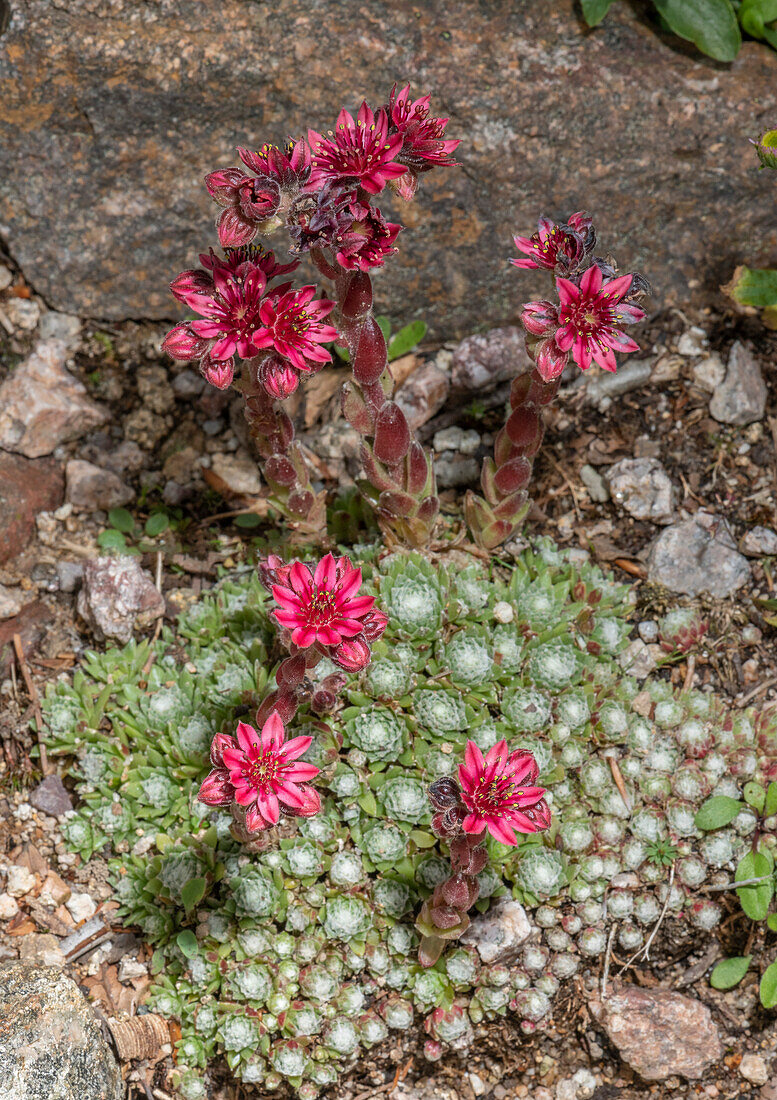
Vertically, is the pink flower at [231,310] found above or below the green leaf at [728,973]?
above

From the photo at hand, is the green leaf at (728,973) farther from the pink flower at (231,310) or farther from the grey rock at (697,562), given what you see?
the pink flower at (231,310)

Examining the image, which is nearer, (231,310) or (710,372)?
(231,310)

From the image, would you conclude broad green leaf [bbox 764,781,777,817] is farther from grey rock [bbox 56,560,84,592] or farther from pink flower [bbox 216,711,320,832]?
grey rock [bbox 56,560,84,592]

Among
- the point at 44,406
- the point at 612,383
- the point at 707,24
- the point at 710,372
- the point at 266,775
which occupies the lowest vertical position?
the point at 44,406

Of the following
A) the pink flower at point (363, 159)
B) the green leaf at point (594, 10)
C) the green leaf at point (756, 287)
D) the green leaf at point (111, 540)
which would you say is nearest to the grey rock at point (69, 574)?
the green leaf at point (111, 540)

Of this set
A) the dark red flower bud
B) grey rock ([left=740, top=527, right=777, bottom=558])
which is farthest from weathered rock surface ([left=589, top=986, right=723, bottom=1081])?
the dark red flower bud

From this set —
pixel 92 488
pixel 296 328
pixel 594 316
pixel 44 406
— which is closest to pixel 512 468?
pixel 594 316

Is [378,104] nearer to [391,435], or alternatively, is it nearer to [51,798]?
[391,435]
